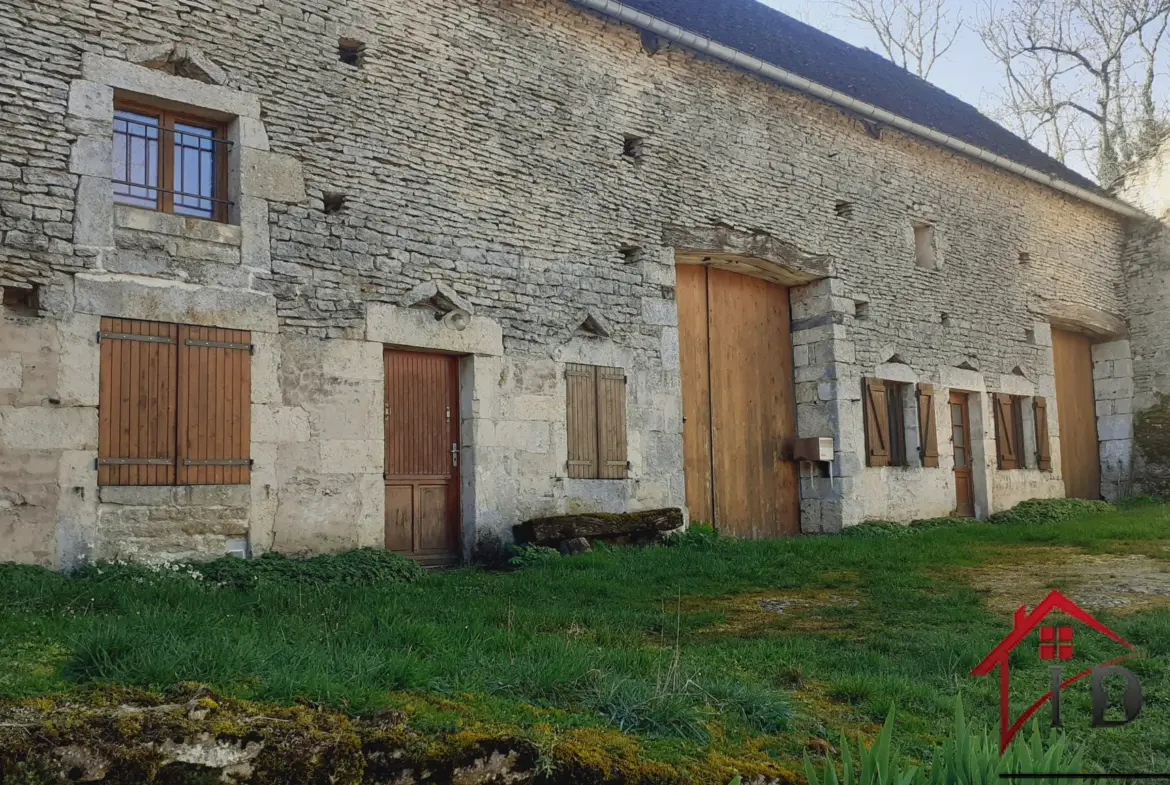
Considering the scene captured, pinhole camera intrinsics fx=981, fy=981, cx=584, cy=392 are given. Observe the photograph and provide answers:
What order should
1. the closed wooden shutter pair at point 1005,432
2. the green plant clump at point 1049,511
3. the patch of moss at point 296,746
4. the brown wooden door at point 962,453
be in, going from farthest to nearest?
the closed wooden shutter pair at point 1005,432 < the brown wooden door at point 962,453 < the green plant clump at point 1049,511 < the patch of moss at point 296,746

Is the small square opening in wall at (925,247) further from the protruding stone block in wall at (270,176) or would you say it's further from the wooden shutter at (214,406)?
the wooden shutter at (214,406)

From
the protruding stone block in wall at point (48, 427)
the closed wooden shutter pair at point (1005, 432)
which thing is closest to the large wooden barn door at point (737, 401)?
the closed wooden shutter pair at point (1005, 432)

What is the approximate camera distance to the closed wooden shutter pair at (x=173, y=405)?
675 centimetres

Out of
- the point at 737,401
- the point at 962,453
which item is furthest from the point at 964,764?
the point at 962,453

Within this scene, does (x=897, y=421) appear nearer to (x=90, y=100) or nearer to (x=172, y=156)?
(x=172, y=156)

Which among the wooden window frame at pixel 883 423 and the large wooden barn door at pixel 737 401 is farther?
the wooden window frame at pixel 883 423

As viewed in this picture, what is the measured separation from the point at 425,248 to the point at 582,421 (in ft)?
7.20

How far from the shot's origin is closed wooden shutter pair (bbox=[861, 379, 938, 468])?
1205 centimetres

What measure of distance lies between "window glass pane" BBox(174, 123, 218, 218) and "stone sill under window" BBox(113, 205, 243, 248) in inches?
8.1

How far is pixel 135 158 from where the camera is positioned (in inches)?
287

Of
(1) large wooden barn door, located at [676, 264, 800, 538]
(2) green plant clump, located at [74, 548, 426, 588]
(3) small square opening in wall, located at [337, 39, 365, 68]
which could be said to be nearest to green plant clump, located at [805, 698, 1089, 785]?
(2) green plant clump, located at [74, 548, 426, 588]

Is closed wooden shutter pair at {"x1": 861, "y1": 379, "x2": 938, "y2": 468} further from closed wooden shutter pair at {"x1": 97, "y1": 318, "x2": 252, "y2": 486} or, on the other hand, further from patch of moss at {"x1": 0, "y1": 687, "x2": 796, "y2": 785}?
patch of moss at {"x1": 0, "y1": 687, "x2": 796, "y2": 785}

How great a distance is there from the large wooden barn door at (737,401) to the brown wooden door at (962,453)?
3.09 m

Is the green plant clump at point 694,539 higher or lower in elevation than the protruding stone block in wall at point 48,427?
lower
